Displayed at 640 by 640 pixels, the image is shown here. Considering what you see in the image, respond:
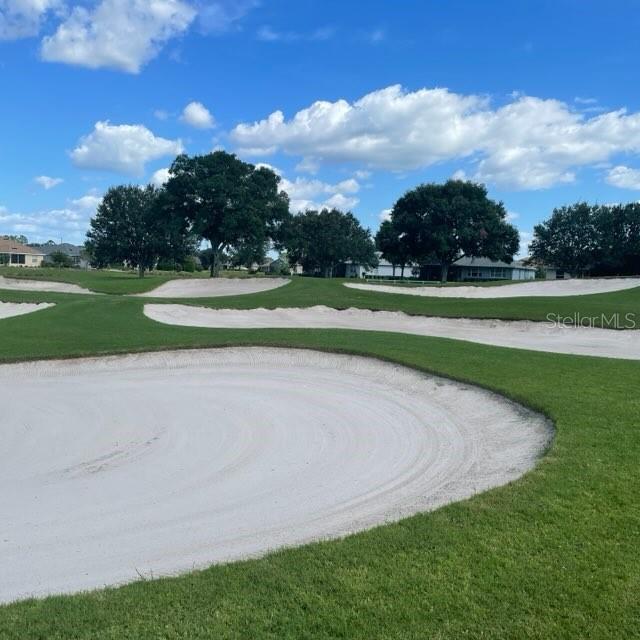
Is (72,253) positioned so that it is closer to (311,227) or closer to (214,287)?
(311,227)

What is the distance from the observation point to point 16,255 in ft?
374

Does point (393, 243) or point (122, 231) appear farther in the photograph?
point (122, 231)

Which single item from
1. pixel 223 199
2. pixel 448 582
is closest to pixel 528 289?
pixel 223 199

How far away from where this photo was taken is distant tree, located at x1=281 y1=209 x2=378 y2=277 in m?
89.3

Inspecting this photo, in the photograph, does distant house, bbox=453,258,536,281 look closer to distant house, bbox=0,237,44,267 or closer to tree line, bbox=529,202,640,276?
tree line, bbox=529,202,640,276

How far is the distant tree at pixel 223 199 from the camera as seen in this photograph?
51.0m

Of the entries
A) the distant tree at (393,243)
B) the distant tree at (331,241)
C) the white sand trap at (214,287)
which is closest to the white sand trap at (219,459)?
the white sand trap at (214,287)

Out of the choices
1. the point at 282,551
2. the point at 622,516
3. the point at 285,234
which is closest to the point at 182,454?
the point at 282,551

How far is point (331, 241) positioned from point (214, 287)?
49.8 m

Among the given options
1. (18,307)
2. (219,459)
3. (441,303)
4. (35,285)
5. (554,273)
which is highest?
(554,273)

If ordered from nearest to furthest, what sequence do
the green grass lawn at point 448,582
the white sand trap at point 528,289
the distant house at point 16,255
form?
the green grass lawn at point 448,582 → the white sand trap at point 528,289 → the distant house at point 16,255

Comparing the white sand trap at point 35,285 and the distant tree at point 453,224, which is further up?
the distant tree at point 453,224

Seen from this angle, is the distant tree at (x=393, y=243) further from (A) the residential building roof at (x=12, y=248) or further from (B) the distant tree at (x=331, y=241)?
(A) the residential building roof at (x=12, y=248)

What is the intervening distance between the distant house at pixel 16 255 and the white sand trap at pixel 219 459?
359ft
